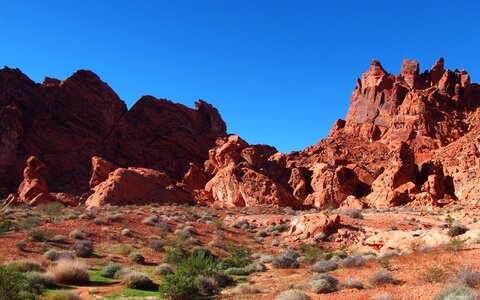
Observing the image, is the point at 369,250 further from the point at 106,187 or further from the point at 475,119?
the point at 475,119

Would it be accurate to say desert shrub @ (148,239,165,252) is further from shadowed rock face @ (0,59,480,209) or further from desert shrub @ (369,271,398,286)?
shadowed rock face @ (0,59,480,209)

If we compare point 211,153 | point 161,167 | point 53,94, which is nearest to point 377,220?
point 211,153

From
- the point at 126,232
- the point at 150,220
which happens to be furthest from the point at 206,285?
the point at 150,220

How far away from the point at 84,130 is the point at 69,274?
64.1 metres

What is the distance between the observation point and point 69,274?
1348 centimetres

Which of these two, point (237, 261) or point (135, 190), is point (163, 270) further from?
point (135, 190)

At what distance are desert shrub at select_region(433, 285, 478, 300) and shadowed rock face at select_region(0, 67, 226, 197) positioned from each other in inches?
2335

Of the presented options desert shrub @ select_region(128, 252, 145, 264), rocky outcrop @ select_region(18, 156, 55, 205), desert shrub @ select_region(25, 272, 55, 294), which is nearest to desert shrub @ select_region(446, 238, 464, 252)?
desert shrub @ select_region(128, 252, 145, 264)

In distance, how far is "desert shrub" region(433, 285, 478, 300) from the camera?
28.4 ft

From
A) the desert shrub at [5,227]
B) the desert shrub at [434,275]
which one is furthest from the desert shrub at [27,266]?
the desert shrub at [434,275]

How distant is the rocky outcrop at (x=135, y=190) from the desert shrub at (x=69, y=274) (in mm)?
24851

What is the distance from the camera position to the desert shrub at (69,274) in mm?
13445

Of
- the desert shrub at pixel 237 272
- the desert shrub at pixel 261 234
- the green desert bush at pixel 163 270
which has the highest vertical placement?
the desert shrub at pixel 261 234

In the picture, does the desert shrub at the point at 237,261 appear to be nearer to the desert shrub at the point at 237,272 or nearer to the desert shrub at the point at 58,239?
the desert shrub at the point at 237,272
